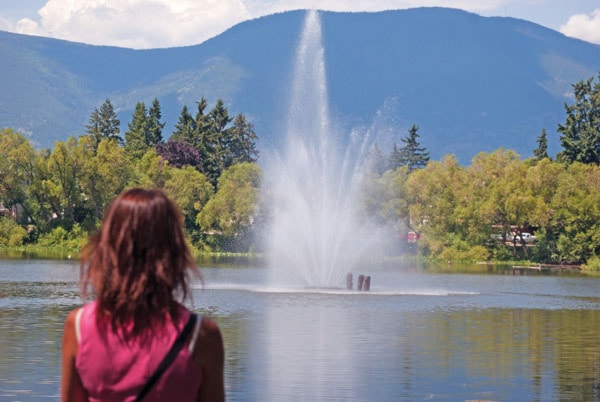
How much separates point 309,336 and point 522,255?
65127mm

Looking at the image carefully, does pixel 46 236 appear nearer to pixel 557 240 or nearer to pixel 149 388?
pixel 557 240

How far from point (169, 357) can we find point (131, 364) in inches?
6.1

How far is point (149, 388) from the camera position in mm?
4547

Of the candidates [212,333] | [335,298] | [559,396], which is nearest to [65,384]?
[212,333]

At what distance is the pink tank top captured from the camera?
4.54 m

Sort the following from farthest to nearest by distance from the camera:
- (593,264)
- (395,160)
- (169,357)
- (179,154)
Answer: (395,160)
(179,154)
(593,264)
(169,357)

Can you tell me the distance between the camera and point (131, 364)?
4.55m

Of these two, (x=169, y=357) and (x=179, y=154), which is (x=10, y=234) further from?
(x=169, y=357)

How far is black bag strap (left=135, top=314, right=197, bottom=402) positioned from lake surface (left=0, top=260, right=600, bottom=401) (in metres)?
14.8

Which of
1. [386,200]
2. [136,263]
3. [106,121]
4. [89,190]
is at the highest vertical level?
[106,121]

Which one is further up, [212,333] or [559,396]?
[212,333]

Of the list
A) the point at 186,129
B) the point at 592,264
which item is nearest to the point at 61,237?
the point at 186,129

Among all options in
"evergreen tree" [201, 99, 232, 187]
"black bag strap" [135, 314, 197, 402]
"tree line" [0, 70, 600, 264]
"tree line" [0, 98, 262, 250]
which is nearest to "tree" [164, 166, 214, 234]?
"tree line" [0, 98, 262, 250]

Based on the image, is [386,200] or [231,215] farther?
[231,215]
